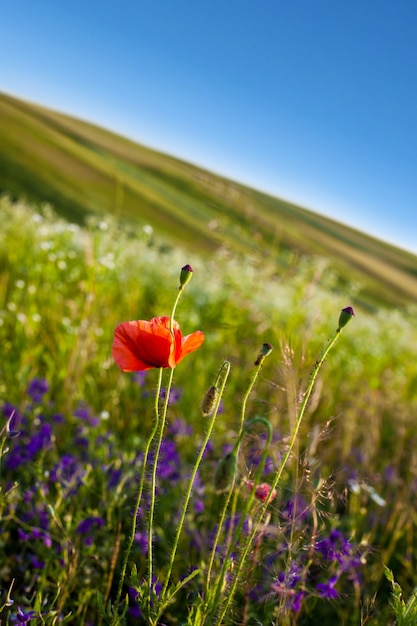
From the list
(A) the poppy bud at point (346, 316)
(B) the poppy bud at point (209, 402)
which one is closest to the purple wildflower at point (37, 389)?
(B) the poppy bud at point (209, 402)

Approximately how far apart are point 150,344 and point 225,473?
0.84 ft

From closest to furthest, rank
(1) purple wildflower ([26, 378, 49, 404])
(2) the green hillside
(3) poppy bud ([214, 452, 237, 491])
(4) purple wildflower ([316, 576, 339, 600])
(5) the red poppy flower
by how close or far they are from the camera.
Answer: (3) poppy bud ([214, 452, 237, 491])
(5) the red poppy flower
(4) purple wildflower ([316, 576, 339, 600])
(1) purple wildflower ([26, 378, 49, 404])
(2) the green hillside

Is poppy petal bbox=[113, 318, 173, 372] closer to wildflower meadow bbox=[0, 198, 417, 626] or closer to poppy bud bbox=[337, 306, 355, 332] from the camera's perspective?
wildflower meadow bbox=[0, 198, 417, 626]

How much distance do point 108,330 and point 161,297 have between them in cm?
132

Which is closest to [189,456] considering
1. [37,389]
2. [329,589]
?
[37,389]

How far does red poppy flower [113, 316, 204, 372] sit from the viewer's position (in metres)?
Answer: 1.04

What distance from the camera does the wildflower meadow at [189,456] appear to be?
1124mm

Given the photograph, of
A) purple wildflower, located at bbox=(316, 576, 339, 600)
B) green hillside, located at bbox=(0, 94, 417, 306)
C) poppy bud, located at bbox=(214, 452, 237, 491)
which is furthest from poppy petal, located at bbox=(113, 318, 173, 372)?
green hillside, located at bbox=(0, 94, 417, 306)

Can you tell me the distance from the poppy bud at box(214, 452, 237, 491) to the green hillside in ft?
53.9

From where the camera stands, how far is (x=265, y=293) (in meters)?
5.81

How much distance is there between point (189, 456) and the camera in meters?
2.90

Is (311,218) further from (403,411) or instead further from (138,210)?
(403,411)

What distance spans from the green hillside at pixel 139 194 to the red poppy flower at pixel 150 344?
16258 millimetres

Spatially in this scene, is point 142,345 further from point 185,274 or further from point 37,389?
point 37,389
